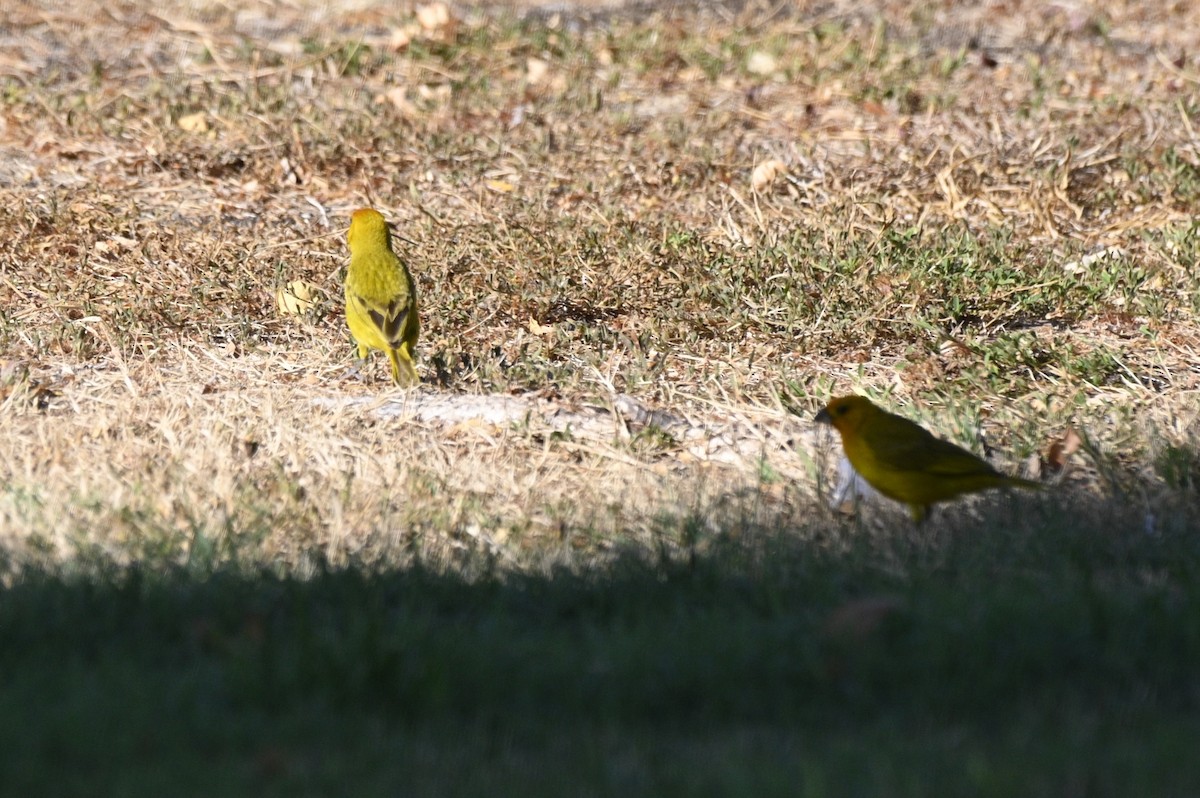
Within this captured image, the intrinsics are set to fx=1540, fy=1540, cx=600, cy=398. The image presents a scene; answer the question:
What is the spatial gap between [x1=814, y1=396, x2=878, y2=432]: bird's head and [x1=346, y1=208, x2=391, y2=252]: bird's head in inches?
95.2

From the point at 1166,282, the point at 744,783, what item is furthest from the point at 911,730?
the point at 1166,282

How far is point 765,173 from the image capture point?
9.36 metres

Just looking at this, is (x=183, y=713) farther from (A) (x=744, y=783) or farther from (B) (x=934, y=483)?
(B) (x=934, y=483)

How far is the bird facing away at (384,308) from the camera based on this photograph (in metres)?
6.55

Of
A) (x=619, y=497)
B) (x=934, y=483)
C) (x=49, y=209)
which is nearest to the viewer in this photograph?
(x=934, y=483)

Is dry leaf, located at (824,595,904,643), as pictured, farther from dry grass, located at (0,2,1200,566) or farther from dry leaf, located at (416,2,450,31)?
dry leaf, located at (416,2,450,31)

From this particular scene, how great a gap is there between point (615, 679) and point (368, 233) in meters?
3.68

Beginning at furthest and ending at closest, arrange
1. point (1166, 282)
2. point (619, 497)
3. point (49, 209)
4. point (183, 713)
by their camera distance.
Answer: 1. point (49, 209)
2. point (1166, 282)
3. point (619, 497)
4. point (183, 713)

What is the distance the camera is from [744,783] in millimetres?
3256

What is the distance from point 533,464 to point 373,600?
1549 millimetres

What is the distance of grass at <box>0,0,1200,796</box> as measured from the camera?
12.4 feet

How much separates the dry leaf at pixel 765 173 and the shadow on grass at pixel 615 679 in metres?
4.53

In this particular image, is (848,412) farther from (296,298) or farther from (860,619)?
(296,298)

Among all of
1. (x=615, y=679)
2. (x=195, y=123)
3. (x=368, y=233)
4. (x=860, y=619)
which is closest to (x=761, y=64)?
(x=195, y=123)
